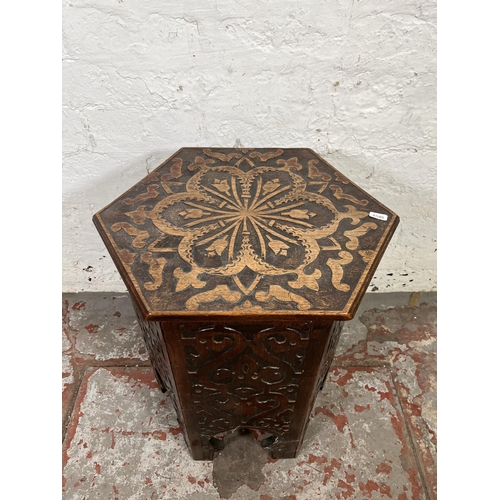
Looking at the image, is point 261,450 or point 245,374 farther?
point 261,450

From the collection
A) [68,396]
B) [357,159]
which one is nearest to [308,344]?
[357,159]

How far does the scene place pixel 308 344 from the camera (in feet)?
4.11

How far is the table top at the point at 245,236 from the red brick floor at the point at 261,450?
0.89 m

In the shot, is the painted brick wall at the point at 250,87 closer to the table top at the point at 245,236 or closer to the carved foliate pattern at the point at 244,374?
the table top at the point at 245,236

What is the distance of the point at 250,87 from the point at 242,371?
98 cm

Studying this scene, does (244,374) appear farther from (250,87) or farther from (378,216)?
(250,87)

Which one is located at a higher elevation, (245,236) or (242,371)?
(245,236)

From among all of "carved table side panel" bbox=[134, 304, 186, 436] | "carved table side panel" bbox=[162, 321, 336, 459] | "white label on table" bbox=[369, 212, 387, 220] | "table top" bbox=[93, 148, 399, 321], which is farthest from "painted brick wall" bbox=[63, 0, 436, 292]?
"carved table side panel" bbox=[162, 321, 336, 459]

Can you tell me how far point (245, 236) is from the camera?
4.33 feet

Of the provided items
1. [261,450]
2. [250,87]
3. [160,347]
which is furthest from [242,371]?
[250,87]

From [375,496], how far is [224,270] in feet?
3.45

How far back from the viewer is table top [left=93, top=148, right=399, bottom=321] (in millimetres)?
1140

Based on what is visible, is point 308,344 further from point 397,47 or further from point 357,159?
point 397,47

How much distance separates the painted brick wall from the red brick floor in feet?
2.00
